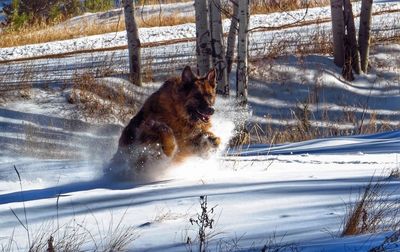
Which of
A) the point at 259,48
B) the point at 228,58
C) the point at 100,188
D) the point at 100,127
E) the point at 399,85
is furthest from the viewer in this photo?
the point at 259,48

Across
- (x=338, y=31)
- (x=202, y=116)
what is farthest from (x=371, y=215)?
(x=338, y=31)

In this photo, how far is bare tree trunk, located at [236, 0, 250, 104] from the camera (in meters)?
11.6

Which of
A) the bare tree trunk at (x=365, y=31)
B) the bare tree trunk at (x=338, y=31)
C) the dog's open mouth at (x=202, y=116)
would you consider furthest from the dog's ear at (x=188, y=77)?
the bare tree trunk at (x=365, y=31)

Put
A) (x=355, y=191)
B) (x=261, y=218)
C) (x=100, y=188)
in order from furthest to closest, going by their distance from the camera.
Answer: (x=100, y=188) → (x=355, y=191) → (x=261, y=218)

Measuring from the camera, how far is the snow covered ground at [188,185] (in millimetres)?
5258

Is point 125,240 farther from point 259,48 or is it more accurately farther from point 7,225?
point 259,48

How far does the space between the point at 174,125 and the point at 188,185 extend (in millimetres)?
1517

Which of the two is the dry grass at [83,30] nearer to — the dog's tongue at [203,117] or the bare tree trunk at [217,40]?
the bare tree trunk at [217,40]

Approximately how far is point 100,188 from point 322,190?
223 centimetres

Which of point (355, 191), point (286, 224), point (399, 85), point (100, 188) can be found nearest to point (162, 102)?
point (100, 188)

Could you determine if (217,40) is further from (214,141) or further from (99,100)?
(99,100)

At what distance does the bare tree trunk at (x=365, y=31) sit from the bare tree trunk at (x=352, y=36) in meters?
0.23

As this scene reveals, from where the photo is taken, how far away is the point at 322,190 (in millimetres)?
6504

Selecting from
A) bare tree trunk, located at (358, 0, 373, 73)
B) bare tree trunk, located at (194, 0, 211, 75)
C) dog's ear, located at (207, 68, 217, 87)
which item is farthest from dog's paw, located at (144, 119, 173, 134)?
bare tree trunk, located at (358, 0, 373, 73)
